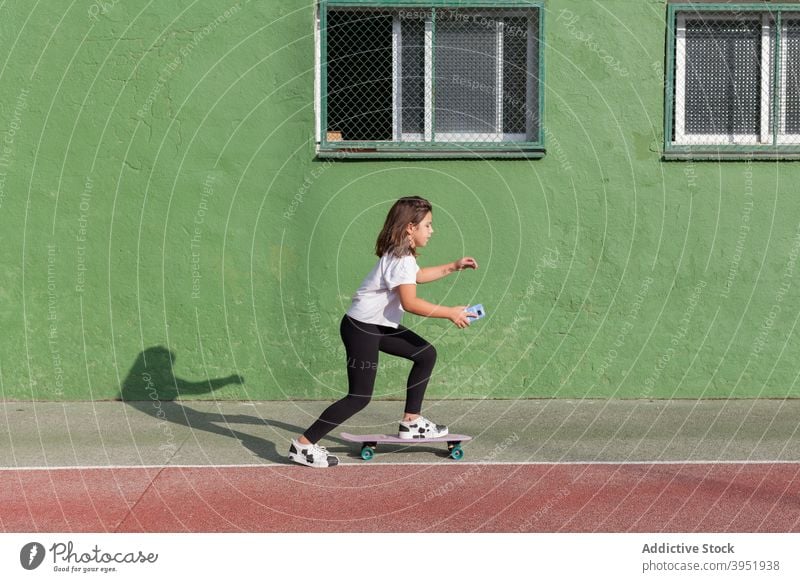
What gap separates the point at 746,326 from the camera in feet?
34.0

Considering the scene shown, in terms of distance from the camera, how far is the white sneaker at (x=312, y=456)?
306 inches

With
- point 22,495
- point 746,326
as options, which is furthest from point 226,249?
point 746,326

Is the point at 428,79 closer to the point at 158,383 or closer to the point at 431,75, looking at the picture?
→ the point at 431,75

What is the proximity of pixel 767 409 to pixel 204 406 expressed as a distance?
16.0 ft

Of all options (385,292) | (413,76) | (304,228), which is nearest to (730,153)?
(413,76)

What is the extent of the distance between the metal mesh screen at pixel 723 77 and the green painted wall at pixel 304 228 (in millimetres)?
419

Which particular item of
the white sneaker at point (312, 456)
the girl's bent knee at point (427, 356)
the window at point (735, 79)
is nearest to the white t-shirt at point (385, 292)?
the girl's bent knee at point (427, 356)

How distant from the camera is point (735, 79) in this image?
34.5 feet

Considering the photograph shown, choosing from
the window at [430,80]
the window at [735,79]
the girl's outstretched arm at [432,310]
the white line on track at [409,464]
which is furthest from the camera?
the window at [735,79]

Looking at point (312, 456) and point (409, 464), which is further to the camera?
point (409, 464)

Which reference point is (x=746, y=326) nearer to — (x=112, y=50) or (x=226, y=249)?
(x=226, y=249)

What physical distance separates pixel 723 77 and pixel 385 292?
4.51 metres

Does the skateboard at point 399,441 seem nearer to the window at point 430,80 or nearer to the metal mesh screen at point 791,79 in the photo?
the window at point 430,80

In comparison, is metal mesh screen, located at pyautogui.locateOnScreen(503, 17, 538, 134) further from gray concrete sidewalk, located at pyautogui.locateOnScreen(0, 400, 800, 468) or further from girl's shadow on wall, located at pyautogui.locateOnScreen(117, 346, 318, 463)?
girl's shadow on wall, located at pyautogui.locateOnScreen(117, 346, 318, 463)
